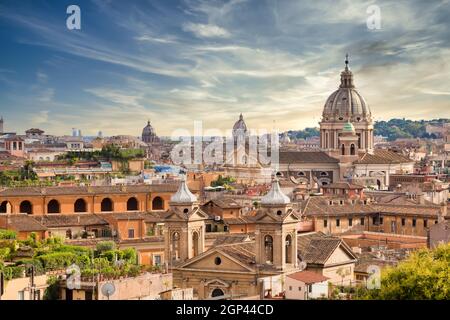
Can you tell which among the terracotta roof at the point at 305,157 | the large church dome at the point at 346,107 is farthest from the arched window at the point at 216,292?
the large church dome at the point at 346,107

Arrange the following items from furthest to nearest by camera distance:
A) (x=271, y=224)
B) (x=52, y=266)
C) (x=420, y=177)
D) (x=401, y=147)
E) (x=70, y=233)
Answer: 1. (x=401, y=147)
2. (x=420, y=177)
3. (x=70, y=233)
4. (x=52, y=266)
5. (x=271, y=224)

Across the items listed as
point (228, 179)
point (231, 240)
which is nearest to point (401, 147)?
point (228, 179)

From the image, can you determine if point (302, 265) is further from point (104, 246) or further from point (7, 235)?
point (7, 235)

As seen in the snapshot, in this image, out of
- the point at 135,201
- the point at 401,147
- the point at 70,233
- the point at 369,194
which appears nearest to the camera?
the point at 70,233

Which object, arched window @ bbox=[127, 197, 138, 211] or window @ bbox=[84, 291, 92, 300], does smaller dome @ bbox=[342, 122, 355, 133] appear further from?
window @ bbox=[84, 291, 92, 300]

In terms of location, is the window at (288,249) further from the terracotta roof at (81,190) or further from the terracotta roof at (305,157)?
the terracotta roof at (305,157)

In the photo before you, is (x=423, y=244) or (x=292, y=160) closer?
(x=423, y=244)

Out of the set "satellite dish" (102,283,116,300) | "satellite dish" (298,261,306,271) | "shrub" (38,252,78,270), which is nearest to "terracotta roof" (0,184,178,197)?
"shrub" (38,252,78,270)
